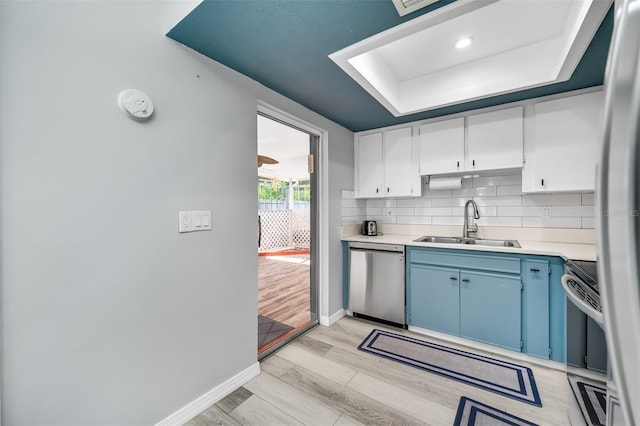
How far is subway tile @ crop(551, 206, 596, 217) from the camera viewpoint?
7.25ft

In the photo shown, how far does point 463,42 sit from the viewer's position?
1861 millimetres

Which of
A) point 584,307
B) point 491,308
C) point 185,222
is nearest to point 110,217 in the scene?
point 185,222

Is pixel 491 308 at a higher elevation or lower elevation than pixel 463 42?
lower

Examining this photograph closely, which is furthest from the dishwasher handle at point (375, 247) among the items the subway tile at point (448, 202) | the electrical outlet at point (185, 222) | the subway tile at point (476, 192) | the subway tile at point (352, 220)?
the electrical outlet at point (185, 222)

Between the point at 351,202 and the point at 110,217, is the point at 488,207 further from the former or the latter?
the point at 110,217

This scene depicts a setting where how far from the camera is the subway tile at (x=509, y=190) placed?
249 cm

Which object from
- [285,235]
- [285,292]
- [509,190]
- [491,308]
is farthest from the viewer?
[285,235]

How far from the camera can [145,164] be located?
4.31 ft

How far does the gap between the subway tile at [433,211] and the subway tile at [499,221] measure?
11.7 inches

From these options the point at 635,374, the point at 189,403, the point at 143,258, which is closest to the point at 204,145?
the point at 143,258

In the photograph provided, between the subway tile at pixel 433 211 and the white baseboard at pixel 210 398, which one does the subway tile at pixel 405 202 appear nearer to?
the subway tile at pixel 433 211

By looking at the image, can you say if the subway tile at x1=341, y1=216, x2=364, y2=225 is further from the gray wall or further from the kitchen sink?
the gray wall

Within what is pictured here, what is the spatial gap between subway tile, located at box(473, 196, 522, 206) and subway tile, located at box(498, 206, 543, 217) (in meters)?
0.05

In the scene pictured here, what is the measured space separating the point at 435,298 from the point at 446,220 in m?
0.90
